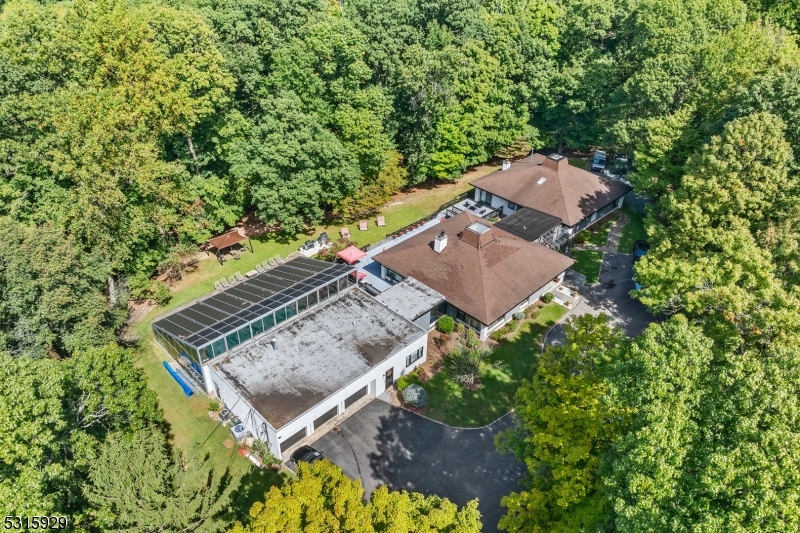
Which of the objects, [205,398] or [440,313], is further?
[440,313]

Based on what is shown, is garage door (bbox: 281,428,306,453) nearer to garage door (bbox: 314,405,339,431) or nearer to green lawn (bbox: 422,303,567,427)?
garage door (bbox: 314,405,339,431)

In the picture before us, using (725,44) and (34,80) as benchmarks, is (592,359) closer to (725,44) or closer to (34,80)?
(725,44)

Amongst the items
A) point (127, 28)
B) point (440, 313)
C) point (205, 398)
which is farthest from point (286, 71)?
point (205, 398)

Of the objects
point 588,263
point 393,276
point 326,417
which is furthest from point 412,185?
point 326,417

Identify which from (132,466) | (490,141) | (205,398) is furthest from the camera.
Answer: (490,141)

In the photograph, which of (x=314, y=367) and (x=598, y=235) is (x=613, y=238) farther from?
(x=314, y=367)

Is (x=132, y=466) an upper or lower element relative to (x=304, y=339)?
upper
